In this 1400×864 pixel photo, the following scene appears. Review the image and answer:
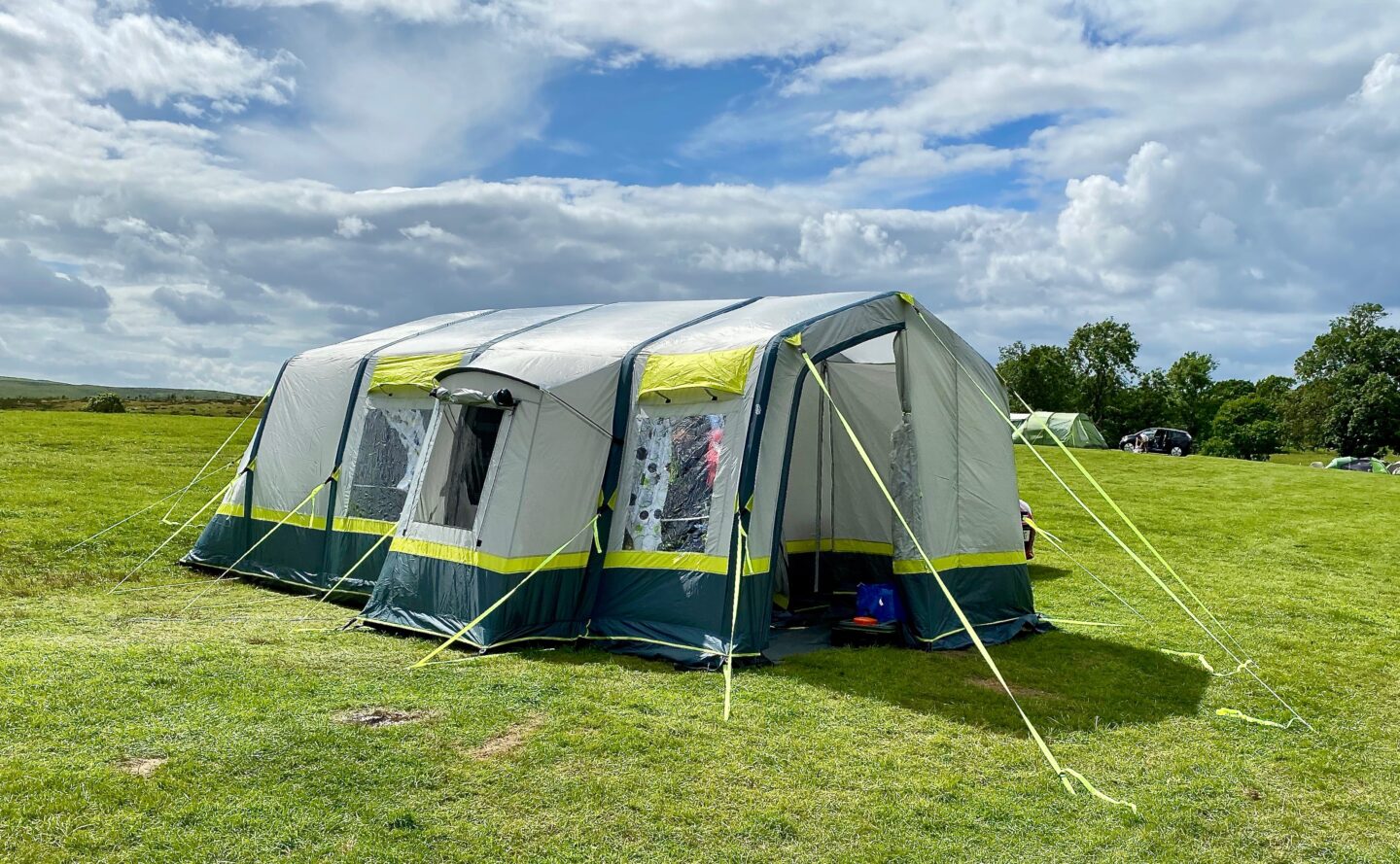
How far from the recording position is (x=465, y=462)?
815 cm

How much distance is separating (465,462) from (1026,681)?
4.56m

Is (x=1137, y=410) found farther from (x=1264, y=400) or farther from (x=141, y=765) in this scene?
(x=141, y=765)

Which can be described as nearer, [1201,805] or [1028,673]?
[1201,805]

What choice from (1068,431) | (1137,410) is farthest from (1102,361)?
(1068,431)

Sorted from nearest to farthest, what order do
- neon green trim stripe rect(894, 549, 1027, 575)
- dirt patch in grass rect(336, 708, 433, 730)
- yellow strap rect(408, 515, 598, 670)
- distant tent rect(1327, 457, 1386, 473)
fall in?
dirt patch in grass rect(336, 708, 433, 730)
yellow strap rect(408, 515, 598, 670)
neon green trim stripe rect(894, 549, 1027, 575)
distant tent rect(1327, 457, 1386, 473)

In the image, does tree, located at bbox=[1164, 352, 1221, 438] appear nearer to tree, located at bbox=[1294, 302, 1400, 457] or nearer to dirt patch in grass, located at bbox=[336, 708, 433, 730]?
tree, located at bbox=[1294, 302, 1400, 457]

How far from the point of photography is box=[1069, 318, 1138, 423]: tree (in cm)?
4956

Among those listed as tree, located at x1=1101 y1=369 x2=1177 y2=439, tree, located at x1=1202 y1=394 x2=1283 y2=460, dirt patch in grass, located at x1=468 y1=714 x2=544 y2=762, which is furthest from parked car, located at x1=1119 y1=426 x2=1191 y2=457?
dirt patch in grass, located at x1=468 y1=714 x2=544 y2=762

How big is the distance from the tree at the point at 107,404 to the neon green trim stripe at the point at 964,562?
2849cm

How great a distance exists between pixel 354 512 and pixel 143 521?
4.70 meters

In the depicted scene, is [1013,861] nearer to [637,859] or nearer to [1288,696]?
[637,859]

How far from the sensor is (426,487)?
8086mm

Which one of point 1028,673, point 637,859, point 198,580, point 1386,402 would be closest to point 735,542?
point 1028,673

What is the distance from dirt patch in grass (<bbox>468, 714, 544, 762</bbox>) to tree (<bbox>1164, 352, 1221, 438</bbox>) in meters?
59.2
